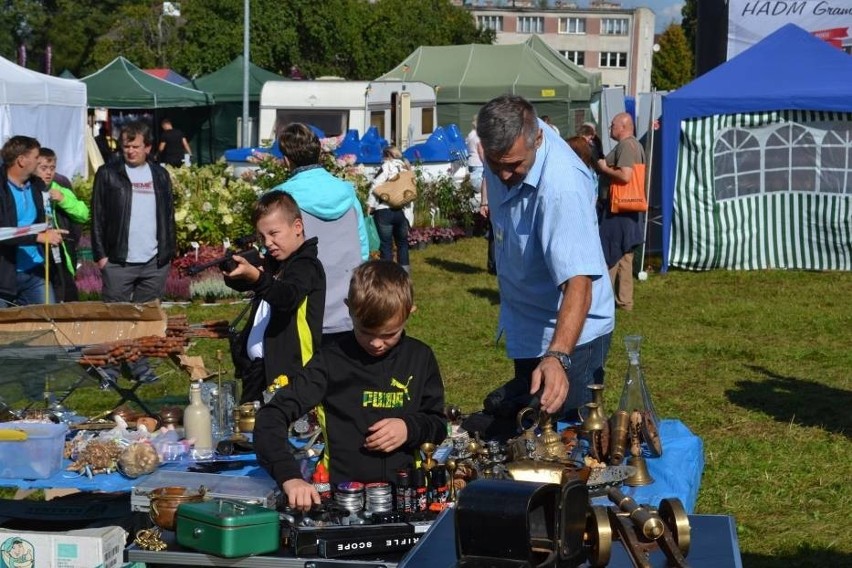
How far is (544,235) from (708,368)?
17.2ft

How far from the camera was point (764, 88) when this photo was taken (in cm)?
1295

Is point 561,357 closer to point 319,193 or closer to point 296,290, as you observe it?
point 296,290

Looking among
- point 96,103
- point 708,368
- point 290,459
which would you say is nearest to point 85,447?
point 290,459

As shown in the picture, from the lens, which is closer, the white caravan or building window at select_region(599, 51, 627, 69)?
the white caravan

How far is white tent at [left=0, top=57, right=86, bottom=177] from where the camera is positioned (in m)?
16.2

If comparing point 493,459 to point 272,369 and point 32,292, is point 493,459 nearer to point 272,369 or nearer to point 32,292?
point 272,369

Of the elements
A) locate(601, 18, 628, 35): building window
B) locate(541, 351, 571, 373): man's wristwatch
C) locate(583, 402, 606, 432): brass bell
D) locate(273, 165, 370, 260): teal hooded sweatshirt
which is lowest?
locate(583, 402, 606, 432): brass bell

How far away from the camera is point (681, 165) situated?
13.3 m

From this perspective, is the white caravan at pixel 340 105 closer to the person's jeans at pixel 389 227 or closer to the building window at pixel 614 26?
the person's jeans at pixel 389 227

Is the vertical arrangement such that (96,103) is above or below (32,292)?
above

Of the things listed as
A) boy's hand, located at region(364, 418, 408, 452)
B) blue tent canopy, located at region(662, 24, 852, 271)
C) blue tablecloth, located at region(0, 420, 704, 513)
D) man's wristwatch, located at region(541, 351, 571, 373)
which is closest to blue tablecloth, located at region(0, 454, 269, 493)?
blue tablecloth, located at region(0, 420, 704, 513)

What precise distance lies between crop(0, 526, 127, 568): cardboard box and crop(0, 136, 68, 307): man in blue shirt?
13.8 ft

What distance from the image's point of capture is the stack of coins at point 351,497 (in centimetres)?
346

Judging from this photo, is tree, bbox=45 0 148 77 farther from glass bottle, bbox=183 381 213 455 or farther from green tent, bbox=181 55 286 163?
glass bottle, bbox=183 381 213 455
